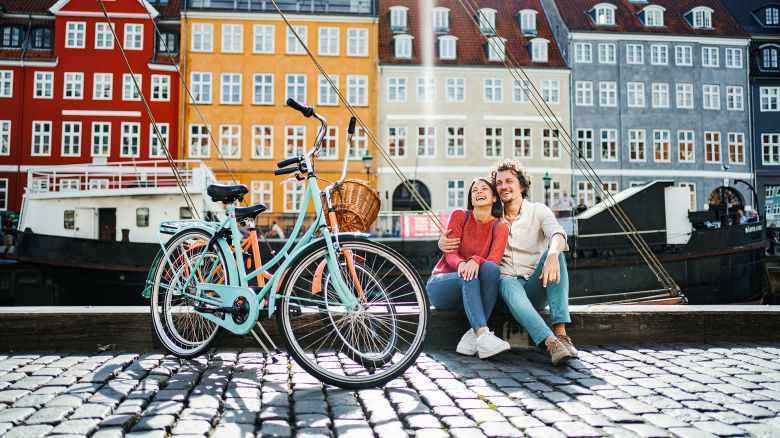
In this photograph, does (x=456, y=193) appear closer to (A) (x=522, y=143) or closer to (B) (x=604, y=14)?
(A) (x=522, y=143)

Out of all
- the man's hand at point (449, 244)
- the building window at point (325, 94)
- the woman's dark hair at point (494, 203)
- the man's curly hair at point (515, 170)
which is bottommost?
the man's hand at point (449, 244)

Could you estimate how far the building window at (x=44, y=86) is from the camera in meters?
28.5

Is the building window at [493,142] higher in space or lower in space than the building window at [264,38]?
lower

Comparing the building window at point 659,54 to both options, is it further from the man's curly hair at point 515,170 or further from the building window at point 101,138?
the man's curly hair at point 515,170

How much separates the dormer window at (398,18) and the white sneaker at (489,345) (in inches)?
1148

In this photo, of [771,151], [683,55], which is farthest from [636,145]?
[771,151]

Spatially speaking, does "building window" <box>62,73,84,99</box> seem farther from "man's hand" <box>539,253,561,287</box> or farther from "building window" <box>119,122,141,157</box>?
"man's hand" <box>539,253,561,287</box>

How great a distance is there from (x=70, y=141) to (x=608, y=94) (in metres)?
24.5

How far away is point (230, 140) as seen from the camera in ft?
95.7

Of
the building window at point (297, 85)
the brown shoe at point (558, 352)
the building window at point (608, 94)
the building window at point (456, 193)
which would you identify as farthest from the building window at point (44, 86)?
the brown shoe at point (558, 352)

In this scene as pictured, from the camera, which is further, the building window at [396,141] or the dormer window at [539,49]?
the dormer window at [539,49]

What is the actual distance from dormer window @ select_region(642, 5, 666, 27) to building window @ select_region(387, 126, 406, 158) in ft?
44.4

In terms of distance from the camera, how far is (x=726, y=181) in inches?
1260

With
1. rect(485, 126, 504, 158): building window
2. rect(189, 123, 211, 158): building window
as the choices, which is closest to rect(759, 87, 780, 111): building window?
rect(485, 126, 504, 158): building window
